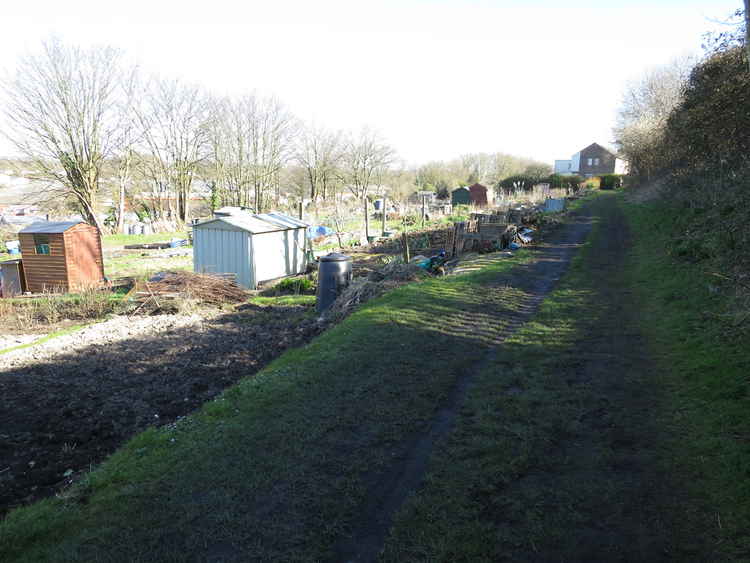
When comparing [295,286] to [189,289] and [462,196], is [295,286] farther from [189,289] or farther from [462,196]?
[462,196]

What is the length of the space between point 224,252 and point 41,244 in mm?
6400

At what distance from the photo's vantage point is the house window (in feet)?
53.7

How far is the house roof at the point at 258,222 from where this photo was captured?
614 inches

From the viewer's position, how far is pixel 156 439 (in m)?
4.92

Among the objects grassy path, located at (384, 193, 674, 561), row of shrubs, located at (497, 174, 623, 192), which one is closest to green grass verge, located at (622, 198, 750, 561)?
grassy path, located at (384, 193, 674, 561)

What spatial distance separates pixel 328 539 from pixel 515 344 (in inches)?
197

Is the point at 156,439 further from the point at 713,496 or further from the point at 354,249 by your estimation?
the point at 354,249

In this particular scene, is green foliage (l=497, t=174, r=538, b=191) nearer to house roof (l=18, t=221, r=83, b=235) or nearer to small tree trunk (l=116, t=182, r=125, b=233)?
small tree trunk (l=116, t=182, r=125, b=233)

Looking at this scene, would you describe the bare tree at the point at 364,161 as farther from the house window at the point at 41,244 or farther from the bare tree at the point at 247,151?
the house window at the point at 41,244

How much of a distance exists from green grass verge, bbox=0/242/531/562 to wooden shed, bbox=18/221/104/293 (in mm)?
12739

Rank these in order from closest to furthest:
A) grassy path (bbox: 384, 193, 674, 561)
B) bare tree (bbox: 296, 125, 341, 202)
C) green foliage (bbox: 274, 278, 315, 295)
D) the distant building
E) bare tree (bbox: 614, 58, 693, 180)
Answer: grassy path (bbox: 384, 193, 674, 561) → green foliage (bbox: 274, 278, 315, 295) → bare tree (bbox: 614, 58, 693, 180) → bare tree (bbox: 296, 125, 341, 202) → the distant building

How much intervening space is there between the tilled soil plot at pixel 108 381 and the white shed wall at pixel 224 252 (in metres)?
4.19

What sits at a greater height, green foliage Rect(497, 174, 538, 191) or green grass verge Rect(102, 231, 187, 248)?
green foliage Rect(497, 174, 538, 191)

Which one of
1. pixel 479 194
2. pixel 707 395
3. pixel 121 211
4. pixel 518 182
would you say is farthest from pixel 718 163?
pixel 518 182
